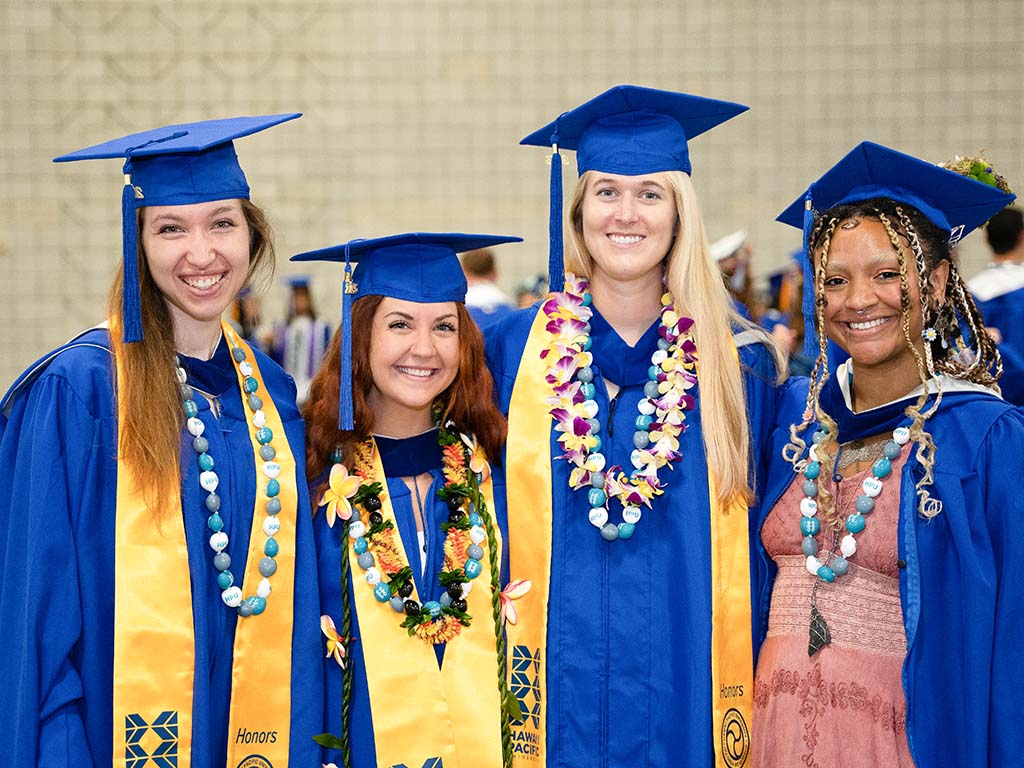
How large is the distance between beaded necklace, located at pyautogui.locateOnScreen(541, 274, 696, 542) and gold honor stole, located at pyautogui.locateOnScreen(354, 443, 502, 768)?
399mm

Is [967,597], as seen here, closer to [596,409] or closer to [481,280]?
[596,409]

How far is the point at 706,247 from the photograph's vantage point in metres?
2.88

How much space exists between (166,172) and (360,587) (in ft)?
3.43

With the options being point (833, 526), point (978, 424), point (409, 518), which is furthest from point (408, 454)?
point (978, 424)

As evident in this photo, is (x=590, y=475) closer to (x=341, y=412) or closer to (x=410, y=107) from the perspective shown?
(x=341, y=412)

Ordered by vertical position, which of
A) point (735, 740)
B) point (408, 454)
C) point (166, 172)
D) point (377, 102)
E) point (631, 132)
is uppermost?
point (377, 102)

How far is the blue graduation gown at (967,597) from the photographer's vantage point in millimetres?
2295

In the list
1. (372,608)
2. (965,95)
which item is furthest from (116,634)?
(965,95)

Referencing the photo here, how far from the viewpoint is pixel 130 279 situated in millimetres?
2508

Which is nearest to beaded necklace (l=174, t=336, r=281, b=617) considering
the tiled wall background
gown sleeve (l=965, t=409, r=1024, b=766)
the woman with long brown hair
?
the woman with long brown hair

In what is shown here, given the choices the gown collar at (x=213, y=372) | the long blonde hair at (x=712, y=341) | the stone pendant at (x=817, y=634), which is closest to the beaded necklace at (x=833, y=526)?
the stone pendant at (x=817, y=634)

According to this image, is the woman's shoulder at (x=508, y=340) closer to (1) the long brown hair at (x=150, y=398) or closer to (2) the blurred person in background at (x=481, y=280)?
(1) the long brown hair at (x=150, y=398)

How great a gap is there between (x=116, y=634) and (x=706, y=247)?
163 cm

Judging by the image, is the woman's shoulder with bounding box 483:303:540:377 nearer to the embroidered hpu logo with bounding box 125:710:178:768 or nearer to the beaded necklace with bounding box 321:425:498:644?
the beaded necklace with bounding box 321:425:498:644
